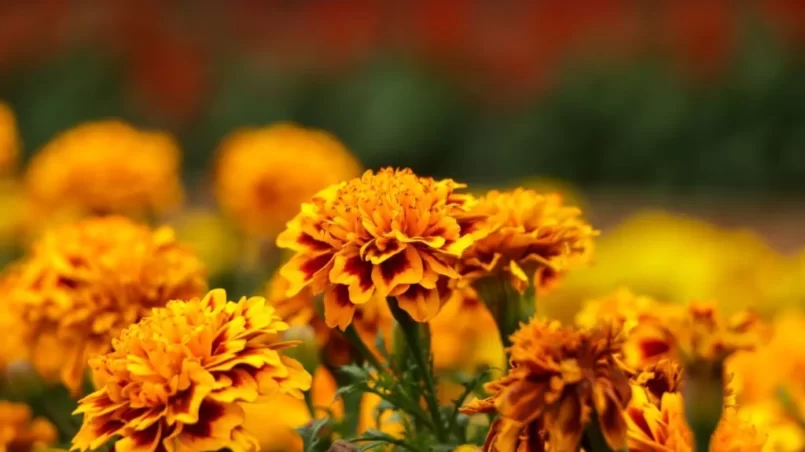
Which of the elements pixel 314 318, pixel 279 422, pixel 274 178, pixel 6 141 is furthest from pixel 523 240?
pixel 6 141

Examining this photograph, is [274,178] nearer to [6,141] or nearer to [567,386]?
[6,141]

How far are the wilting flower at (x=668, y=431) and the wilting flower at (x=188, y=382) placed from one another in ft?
0.56

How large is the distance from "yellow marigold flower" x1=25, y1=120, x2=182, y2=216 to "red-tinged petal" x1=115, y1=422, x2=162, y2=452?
1.17 metres

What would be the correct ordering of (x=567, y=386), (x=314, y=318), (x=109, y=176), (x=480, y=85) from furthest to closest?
1. (x=480, y=85)
2. (x=109, y=176)
3. (x=314, y=318)
4. (x=567, y=386)

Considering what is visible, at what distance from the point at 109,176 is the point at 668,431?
51.3 inches

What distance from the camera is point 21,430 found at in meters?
0.95

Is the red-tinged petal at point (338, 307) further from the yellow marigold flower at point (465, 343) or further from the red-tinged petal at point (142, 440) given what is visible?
the yellow marigold flower at point (465, 343)

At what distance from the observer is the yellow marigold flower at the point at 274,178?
71.9 inches

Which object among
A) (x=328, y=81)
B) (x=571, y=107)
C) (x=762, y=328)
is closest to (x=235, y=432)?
(x=762, y=328)

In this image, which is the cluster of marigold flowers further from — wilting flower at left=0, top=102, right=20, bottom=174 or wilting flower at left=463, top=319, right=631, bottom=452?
wilting flower at left=0, top=102, right=20, bottom=174

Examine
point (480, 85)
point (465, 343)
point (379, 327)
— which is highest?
point (379, 327)

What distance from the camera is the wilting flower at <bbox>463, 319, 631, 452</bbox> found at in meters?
0.53

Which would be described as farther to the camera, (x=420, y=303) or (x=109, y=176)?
(x=109, y=176)

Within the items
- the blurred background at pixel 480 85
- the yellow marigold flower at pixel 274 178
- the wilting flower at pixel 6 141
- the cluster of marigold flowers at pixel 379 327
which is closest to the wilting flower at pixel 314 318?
the cluster of marigold flowers at pixel 379 327
